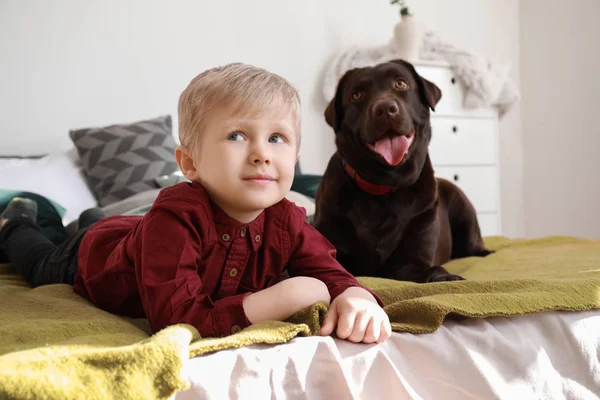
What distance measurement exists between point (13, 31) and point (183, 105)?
7.82 ft

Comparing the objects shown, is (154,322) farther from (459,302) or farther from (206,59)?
(206,59)

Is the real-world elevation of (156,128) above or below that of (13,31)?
below

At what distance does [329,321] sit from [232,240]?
22 centimetres

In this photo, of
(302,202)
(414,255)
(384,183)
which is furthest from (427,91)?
(302,202)

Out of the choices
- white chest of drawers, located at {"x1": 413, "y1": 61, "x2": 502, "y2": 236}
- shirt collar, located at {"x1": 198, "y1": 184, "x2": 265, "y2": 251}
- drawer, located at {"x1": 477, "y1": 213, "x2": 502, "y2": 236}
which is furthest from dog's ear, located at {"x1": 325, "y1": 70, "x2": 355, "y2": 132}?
drawer, located at {"x1": 477, "y1": 213, "x2": 502, "y2": 236}

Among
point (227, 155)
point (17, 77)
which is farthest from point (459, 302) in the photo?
point (17, 77)

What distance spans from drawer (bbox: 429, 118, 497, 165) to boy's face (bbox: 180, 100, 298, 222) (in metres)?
2.54

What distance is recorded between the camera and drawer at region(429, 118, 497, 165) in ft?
11.2

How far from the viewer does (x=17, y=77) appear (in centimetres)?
296

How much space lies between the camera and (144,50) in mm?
3213

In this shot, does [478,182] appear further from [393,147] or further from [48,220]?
[48,220]

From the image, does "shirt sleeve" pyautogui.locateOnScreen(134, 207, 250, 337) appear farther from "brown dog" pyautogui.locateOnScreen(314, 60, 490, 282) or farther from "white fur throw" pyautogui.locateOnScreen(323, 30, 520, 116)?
"white fur throw" pyautogui.locateOnScreen(323, 30, 520, 116)

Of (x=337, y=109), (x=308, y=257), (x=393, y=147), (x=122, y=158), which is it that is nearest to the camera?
(x=308, y=257)

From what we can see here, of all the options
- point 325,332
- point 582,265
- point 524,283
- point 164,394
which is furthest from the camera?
point 582,265
